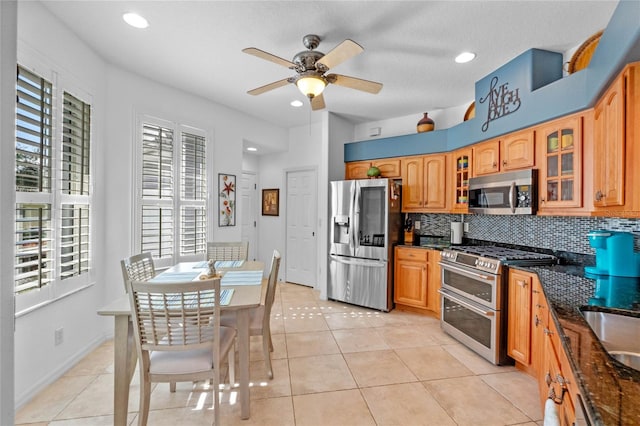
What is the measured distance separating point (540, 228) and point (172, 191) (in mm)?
4023

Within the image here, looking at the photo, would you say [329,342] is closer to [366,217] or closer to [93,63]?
[366,217]

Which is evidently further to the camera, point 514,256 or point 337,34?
point 514,256

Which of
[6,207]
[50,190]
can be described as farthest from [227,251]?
[6,207]

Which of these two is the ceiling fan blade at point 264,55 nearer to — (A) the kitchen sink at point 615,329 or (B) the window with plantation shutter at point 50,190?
(B) the window with plantation shutter at point 50,190

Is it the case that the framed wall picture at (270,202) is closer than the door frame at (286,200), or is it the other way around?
the door frame at (286,200)

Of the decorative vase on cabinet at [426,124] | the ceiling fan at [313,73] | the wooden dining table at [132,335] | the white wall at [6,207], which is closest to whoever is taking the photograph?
the white wall at [6,207]

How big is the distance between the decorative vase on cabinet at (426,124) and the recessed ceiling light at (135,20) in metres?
3.29

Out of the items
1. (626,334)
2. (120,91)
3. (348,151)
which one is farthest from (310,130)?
(626,334)

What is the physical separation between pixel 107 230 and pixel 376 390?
117 inches

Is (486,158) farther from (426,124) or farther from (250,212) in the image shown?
(250,212)

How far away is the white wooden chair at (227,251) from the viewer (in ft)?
11.0

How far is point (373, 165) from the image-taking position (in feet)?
14.6

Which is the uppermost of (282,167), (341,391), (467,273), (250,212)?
(282,167)

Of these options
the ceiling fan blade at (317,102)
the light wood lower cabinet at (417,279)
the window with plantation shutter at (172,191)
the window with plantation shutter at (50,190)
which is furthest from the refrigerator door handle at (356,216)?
the window with plantation shutter at (50,190)
